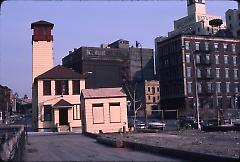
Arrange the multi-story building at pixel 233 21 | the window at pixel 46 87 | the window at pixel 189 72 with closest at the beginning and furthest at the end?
the window at pixel 46 87 < the window at pixel 189 72 < the multi-story building at pixel 233 21

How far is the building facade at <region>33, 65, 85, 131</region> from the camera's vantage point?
53.3 meters

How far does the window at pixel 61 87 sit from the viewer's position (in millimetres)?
54875

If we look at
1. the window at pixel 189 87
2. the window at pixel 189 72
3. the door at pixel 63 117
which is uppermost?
the window at pixel 189 72

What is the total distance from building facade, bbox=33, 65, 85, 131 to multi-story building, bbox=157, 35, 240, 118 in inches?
1497

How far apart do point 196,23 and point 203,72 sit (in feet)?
108

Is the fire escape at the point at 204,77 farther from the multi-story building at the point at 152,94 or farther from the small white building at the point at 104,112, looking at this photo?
the small white building at the point at 104,112

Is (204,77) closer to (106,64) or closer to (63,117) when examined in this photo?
(106,64)

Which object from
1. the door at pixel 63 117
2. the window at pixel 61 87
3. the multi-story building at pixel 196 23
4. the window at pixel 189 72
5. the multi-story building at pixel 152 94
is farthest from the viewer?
the multi-story building at pixel 152 94

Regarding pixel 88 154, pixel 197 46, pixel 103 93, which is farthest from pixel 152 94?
pixel 88 154

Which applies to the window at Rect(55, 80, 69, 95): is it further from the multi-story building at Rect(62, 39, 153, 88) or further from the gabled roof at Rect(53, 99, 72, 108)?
the multi-story building at Rect(62, 39, 153, 88)

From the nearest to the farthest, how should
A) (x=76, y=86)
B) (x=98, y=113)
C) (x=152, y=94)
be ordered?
(x=98, y=113), (x=76, y=86), (x=152, y=94)

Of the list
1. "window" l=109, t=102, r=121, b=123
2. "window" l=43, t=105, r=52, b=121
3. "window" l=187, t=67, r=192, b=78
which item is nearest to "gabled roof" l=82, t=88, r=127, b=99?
"window" l=109, t=102, r=121, b=123

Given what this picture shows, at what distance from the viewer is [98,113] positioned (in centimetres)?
4128

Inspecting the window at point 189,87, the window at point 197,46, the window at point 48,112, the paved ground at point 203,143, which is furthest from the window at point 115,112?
the window at point 197,46
